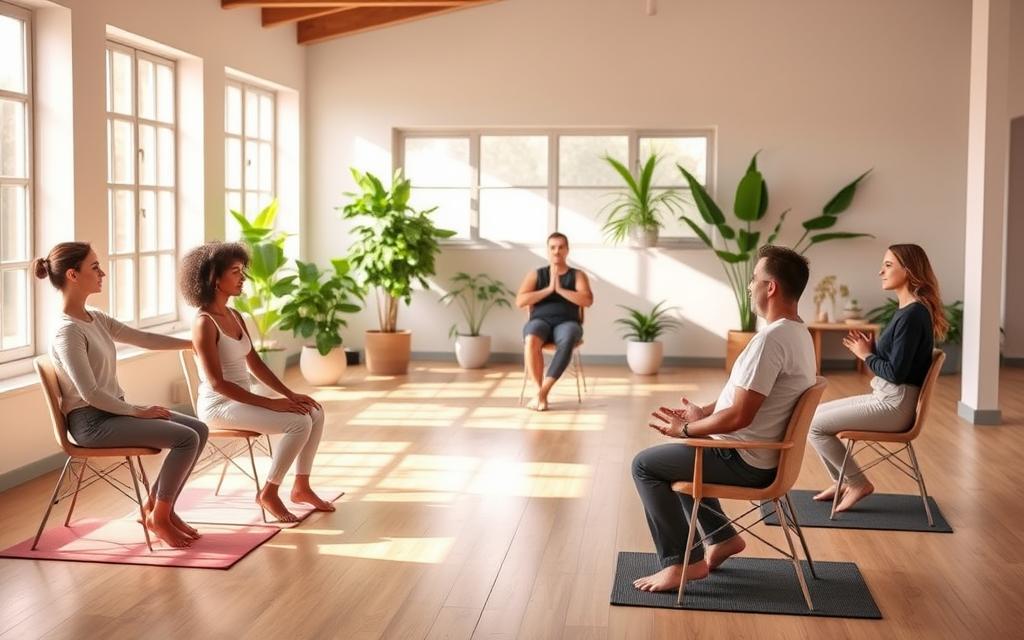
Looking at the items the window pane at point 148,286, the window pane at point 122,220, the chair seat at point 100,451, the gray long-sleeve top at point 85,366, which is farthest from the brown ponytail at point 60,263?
the window pane at point 148,286

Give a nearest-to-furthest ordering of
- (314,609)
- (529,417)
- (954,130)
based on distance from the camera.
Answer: (314,609) → (529,417) → (954,130)

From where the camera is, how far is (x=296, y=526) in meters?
4.91

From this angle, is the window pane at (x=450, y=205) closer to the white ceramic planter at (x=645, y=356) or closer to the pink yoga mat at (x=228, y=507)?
the white ceramic planter at (x=645, y=356)

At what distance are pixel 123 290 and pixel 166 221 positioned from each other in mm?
776

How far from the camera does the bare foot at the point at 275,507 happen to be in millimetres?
4941

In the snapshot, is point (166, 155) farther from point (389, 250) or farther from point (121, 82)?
point (389, 250)

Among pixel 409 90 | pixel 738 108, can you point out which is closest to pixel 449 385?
pixel 409 90

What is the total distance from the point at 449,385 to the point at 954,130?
4.77 m

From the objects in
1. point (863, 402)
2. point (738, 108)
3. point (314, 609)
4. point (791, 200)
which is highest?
point (738, 108)

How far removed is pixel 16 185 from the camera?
607cm

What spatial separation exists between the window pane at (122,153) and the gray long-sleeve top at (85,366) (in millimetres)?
2797

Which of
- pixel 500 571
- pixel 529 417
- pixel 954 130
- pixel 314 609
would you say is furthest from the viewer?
pixel 954 130

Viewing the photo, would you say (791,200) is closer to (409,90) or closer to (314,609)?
(409,90)

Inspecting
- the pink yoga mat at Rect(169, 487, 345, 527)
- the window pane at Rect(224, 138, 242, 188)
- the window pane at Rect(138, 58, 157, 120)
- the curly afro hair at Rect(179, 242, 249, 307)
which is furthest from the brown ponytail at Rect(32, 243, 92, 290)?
the window pane at Rect(224, 138, 242, 188)
